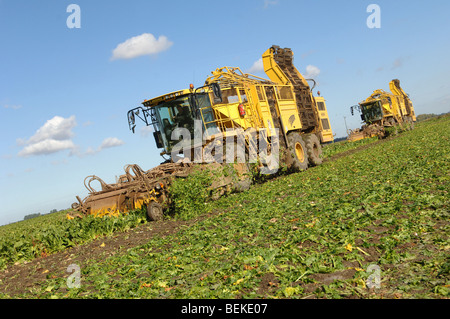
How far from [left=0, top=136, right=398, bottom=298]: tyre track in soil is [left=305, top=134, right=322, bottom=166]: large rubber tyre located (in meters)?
8.03

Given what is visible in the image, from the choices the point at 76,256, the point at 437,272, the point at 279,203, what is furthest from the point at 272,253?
the point at 76,256

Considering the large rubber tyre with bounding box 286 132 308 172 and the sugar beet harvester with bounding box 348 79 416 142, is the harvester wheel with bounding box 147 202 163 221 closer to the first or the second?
the large rubber tyre with bounding box 286 132 308 172

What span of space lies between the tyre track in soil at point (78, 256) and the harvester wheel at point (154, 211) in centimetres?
21

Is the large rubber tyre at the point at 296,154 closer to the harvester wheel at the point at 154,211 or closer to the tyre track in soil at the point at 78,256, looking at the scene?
the tyre track in soil at the point at 78,256

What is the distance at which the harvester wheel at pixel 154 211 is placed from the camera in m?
10.7

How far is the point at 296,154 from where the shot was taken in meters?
16.3

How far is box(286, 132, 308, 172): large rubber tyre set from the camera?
15891 millimetres

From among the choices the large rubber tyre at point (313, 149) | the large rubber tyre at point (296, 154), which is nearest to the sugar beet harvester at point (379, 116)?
the large rubber tyre at point (313, 149)

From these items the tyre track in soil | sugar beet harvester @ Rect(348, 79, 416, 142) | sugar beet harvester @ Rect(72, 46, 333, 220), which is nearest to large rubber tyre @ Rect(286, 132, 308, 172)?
sugar beet harvester @ Rect(72, 46, 333, 220)

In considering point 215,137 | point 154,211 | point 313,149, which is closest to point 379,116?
point 313,149

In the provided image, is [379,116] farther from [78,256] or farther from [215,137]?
[78,256]

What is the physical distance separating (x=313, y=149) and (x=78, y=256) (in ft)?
41.0

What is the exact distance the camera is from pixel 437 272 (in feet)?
14.1
